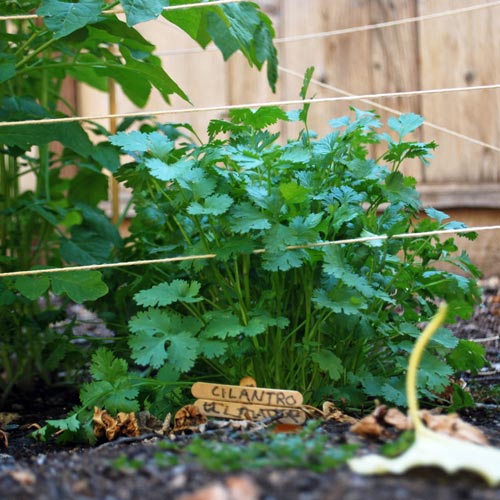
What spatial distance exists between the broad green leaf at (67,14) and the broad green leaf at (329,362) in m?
0.75

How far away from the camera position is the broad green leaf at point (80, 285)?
1572 mm

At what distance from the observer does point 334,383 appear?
1516 millimetres

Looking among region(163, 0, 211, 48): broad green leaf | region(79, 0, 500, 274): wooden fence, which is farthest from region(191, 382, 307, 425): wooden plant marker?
region(79, 0, 500, 274): wooden fence

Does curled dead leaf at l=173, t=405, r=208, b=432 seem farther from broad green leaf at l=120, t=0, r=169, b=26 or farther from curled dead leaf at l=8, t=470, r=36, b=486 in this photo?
broad green leaf at l=120, t=0, r=169, b=26

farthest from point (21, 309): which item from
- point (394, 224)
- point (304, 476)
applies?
point (304, 476)

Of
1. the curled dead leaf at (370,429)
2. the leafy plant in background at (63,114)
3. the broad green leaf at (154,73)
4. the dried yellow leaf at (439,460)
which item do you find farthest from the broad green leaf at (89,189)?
the dried yellow leaf at (439,460)

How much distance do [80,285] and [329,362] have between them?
56 cm

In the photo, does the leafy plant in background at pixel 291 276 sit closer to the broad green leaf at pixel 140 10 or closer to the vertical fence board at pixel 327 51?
the broad green leaf at pixel 140 10

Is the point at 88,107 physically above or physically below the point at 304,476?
above

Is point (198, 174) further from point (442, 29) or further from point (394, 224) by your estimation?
point (442, 29)

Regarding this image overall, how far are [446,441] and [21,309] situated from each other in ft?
4.70

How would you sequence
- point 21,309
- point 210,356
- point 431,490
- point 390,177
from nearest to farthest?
point 431,490 → point 210,356 → point 390,177 → point 21,309

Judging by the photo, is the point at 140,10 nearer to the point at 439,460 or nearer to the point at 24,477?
the point at 24,477

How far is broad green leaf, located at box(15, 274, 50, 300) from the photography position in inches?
61.0
